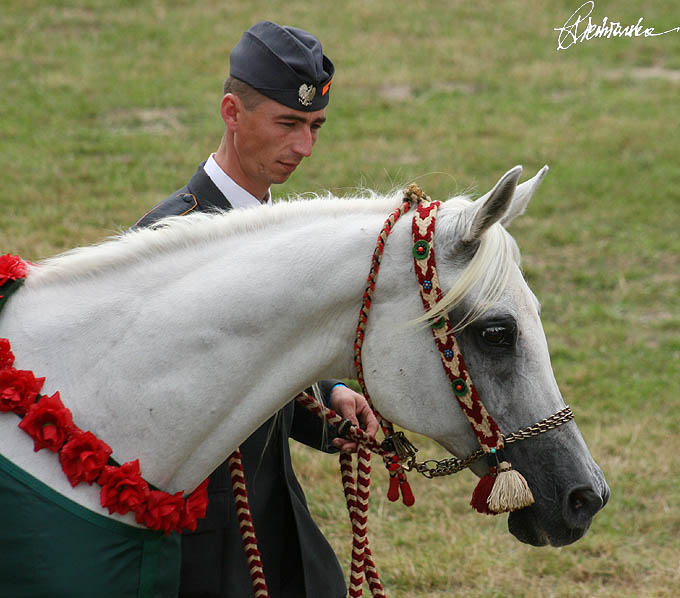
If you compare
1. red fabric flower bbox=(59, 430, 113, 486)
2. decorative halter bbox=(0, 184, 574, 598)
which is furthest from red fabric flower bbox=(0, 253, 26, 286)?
red fabric flower bbox=(59, 430, 113, 486)

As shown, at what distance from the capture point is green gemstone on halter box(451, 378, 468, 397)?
2.25 meters

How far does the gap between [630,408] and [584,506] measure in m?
4.00

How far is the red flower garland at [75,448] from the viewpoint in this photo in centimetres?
217

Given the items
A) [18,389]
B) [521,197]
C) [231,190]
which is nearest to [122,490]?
[18,389]

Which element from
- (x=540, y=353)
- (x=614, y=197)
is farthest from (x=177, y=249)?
(x=614, y=197)

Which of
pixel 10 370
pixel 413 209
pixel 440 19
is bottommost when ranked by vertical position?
pixel 10 370

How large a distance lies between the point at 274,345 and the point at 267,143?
931 millimetres

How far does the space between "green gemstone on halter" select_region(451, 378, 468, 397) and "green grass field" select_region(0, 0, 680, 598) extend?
229 cm

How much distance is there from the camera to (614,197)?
9.59m

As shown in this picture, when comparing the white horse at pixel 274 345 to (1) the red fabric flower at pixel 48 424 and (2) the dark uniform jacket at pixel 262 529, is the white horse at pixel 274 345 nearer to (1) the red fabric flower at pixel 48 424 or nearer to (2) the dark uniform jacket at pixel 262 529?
(1) the red fabric flower at pixel 48 424

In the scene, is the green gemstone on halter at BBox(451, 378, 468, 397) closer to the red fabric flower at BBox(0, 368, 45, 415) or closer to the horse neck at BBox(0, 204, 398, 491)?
the horse neck at BBox(0, 204, 398, 491)

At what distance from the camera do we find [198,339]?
225 centimetres

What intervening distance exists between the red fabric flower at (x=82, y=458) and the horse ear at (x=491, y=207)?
1.04 metres

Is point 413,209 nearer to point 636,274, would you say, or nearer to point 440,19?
point 636,274
